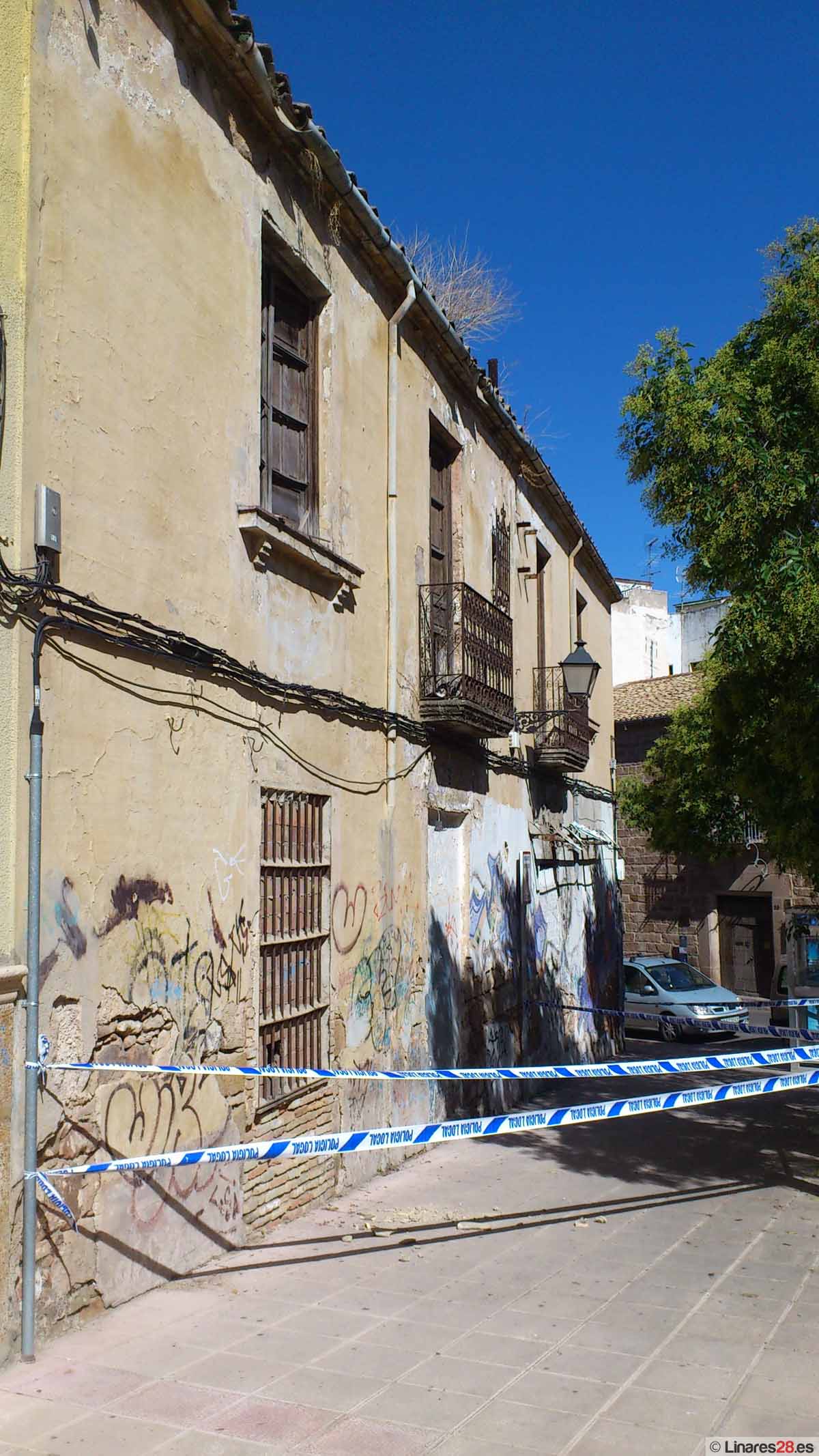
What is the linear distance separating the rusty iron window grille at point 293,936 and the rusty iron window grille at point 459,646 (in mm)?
2206

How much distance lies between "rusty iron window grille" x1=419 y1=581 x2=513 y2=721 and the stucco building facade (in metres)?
0.04

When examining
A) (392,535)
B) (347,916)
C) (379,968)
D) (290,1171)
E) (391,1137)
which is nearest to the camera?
(391,1137)

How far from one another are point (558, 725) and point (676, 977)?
29.8 feet

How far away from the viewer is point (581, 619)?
59.9 feet

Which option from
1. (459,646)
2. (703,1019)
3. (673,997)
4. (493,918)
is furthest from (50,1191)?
(673,997)

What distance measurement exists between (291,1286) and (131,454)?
4.19m

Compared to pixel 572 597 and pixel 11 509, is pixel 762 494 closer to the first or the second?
pixel 11 509

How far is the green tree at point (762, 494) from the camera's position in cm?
761

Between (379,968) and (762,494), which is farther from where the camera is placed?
(379,968)

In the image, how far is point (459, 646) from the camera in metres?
10.3

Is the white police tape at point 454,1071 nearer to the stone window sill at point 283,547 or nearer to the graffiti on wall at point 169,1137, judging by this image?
the graffiti on wall at point 169,1137

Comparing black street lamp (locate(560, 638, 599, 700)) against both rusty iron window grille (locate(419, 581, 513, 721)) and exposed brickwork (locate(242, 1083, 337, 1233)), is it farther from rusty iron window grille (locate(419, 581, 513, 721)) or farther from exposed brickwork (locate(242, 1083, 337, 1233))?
exposed brickwork (locate(242, 1083, 337, 1233))

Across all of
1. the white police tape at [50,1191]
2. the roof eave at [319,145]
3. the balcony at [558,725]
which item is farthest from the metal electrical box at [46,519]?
the balcony at [558,725]

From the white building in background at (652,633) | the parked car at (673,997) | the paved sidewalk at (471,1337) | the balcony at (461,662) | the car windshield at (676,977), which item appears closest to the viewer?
the paved sidewalk at (471,1337)
